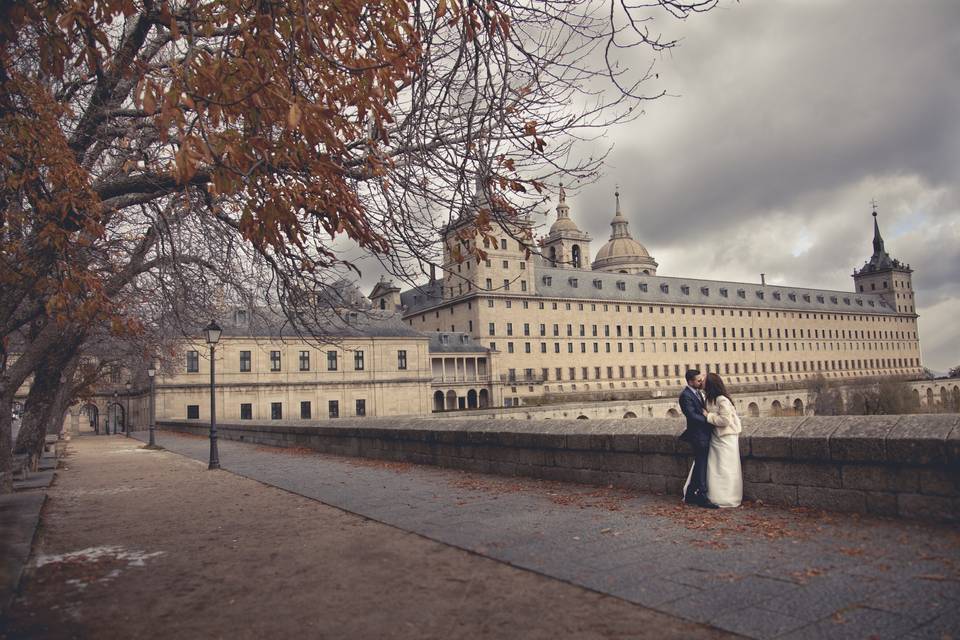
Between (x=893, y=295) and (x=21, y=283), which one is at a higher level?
(x=893, y=295)

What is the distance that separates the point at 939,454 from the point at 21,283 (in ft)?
35.2

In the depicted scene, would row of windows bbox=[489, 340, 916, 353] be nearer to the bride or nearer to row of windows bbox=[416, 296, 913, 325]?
row of windows bbox=[416, 296, 913, 325]

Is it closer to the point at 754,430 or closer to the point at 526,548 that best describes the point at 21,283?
the point at 526,548

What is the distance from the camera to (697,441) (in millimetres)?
7891

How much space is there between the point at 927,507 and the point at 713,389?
2.44 metres

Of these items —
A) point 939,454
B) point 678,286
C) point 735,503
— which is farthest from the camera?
point 678,286

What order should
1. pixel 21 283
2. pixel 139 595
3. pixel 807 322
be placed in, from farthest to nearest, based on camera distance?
pixel 807 322 → pixel 21 283 → pixel 139 595

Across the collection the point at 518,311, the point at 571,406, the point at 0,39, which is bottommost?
the point at 571,406

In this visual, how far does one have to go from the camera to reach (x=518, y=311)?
294 ft

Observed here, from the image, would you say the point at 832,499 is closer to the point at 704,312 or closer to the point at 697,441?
the point at 697,441

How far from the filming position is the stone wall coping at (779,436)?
6.32 meters

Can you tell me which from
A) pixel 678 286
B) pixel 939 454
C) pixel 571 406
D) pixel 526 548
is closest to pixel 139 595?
pixel 526 548

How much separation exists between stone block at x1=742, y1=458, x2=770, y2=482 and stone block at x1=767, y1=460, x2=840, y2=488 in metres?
0.06

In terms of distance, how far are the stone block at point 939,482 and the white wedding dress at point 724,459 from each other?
1.82 meters
